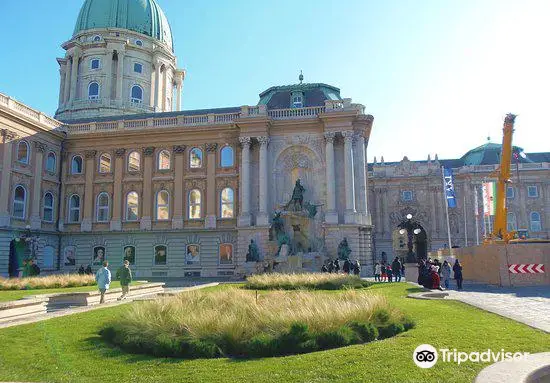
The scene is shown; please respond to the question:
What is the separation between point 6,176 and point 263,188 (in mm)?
21852

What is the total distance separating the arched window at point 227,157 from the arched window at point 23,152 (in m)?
17.5

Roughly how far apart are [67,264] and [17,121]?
46.7 feet

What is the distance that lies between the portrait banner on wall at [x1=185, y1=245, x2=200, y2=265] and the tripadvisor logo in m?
36.5

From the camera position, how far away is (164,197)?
1772 inches

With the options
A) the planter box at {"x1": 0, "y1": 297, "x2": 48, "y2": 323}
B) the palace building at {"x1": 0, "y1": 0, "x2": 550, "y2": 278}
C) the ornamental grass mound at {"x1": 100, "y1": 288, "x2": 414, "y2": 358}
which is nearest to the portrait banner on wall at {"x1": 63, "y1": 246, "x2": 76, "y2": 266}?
the palace building at {"x1": 0, "y1": 0, "x2": 550, "y2": 278}

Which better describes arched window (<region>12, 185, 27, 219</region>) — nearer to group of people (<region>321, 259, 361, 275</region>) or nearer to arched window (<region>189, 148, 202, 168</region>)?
arched window (<region>189, 148, 202, 168</region>)

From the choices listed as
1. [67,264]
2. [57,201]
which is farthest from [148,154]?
[67,264]

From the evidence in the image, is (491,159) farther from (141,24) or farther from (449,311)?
(449,311)

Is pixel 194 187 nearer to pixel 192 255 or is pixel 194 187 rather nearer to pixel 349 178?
pixel 192 255

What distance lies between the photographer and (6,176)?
128 feet

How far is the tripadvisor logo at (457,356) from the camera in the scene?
734 centimetres

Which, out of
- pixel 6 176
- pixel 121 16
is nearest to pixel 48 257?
pixel 6 176

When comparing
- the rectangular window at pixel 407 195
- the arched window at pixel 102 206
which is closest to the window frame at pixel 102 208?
the arched window at pixel 102 206

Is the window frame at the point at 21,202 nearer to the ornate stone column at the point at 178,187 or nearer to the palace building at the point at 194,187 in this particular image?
the palace building at the point at 194,187
